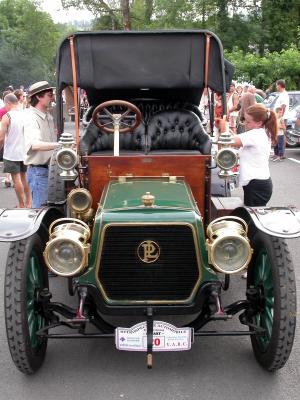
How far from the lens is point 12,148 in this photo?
7.83 meters

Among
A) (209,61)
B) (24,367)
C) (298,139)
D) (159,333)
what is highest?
(209,61)

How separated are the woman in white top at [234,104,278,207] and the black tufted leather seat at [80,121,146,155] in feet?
3.17

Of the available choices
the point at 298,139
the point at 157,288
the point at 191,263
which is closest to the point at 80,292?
the point at 157,288

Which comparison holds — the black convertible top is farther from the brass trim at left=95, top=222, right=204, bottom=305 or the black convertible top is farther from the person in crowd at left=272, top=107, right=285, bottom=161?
the person in crowd at left=272, top=107, right=285, bottom=161

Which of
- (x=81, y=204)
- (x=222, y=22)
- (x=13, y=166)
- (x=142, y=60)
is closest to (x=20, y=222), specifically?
(x=81, y=204)

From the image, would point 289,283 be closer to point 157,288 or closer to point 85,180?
point 157,288

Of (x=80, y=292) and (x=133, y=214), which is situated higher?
(x=133, y=214)

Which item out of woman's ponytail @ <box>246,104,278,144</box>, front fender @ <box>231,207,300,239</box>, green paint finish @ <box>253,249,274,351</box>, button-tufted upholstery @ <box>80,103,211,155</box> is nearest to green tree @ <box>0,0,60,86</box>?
button-tufted upholstery @ <box>80,103,211,155</box>

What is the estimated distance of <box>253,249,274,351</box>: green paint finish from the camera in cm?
358

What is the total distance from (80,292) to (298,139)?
1190cm

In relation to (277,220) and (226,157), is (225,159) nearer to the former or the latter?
(226,157)

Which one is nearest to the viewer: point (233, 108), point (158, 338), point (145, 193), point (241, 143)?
point (158, 338)

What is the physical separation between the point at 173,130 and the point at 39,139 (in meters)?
1.33

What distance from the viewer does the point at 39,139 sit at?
5.54 m
